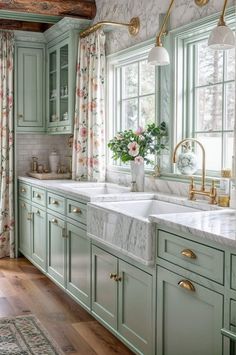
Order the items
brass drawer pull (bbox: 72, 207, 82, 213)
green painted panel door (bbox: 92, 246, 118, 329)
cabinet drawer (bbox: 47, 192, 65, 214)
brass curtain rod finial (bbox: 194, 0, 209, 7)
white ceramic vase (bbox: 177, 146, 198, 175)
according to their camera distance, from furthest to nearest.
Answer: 1. cabinet drawer (bbox: 47, 192, 65, 214)
2. brass drawer pull (bbox: 72, 207, 82, 213)
3. white ceramic vase (bbox: 177, 146, 198, 175)
4. brass curtain rod finial (bbox: 194, 0, 209, 7)
5. green painted panel door (bbox: 92, 246, 118, 329)

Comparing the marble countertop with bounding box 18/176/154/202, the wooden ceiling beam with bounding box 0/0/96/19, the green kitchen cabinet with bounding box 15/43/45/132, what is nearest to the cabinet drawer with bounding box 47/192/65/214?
the marble countertop with bounding box 18/176/154/202

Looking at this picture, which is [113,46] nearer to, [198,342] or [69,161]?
[69,161]

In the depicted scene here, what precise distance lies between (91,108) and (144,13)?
1093mm

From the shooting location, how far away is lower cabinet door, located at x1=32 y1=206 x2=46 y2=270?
491 centimetres

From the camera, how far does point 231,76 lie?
3463 mm

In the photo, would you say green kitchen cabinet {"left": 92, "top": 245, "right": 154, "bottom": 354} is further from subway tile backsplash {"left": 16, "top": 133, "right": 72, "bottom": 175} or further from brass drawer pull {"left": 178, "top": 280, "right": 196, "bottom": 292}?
subway tile backsplash {"left": 16, "top": 133, "right": 72, "bottom": 175}

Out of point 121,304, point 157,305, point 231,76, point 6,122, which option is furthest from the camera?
point 6,122

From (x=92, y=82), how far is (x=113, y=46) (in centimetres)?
40

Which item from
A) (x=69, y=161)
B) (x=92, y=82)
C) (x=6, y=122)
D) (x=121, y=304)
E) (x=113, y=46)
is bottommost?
(x=121, y=304)

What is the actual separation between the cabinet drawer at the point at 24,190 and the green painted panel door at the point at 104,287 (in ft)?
6.33

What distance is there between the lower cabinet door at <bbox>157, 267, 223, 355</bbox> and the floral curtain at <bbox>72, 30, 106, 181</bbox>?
7.83 ft

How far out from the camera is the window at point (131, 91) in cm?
445

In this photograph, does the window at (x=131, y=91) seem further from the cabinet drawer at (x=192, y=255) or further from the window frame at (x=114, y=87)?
the cabinet drawer at (x=192, y=255)

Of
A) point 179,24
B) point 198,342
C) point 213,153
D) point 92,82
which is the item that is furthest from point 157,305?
point 92,82
